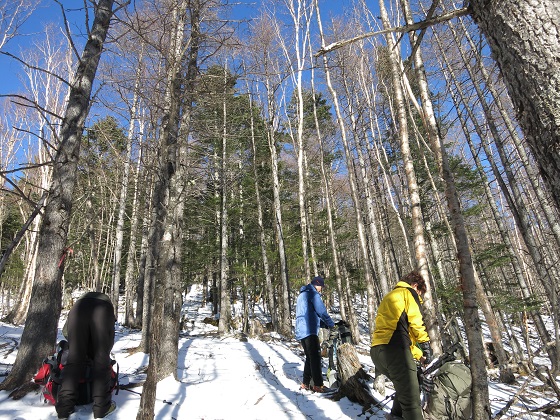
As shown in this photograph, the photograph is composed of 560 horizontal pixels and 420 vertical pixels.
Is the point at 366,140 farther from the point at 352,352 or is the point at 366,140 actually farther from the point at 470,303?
the point at 470,303

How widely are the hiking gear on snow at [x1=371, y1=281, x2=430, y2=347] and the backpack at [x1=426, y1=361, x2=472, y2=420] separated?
1.36 ft

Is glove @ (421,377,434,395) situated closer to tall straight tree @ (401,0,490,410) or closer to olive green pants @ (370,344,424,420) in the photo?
olive green pants @ (370,344,424,420)

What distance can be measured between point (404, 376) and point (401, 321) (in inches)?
21.0

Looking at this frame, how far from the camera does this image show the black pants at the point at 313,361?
4.73m

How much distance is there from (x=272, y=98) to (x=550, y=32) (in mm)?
13749

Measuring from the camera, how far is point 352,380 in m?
4.23

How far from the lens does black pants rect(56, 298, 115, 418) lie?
10.1ft

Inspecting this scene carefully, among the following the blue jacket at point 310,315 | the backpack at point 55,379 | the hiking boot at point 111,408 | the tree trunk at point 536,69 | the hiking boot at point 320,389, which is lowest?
the hiking boot at point 320,389

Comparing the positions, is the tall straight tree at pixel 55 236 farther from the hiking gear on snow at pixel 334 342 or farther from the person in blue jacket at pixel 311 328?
the hiking gear on snow at pixel 334 342

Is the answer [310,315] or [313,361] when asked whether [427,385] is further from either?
[310,315]

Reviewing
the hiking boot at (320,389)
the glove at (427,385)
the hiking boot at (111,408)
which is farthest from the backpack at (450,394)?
the hiking boot at (111,408)

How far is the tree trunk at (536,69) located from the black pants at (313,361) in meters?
4.14

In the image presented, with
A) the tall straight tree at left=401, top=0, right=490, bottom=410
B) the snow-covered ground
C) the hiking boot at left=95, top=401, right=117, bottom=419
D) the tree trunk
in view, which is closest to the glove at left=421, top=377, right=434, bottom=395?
the snow-covered ground

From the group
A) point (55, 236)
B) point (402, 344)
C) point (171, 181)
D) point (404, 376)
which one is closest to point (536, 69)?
point (402, 344)
